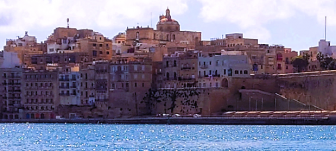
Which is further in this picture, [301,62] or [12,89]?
[12,89]

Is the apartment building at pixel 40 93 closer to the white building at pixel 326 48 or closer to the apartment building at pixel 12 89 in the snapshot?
the apartment building at pixel 12 89

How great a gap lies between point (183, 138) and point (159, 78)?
84.6ft

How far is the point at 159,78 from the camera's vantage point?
86.2 m

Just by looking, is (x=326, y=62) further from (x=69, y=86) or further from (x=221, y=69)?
(x=69, y=86)

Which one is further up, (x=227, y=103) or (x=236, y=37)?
(x=236, y=37)

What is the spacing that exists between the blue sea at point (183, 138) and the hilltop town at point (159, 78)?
474 centimetres

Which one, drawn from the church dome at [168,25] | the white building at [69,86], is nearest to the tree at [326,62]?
the church dome at [168,25]

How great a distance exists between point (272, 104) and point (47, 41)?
34617 mm

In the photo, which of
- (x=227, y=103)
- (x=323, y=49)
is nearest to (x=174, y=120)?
(x=227, y=103)

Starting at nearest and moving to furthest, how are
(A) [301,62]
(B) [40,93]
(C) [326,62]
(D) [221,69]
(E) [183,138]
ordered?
(E) [183,138]
(D) [221,69]
(C) [326,62]
(A) [301,62]
(B) [40,93]

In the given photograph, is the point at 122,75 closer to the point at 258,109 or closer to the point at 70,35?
the point at 258,109

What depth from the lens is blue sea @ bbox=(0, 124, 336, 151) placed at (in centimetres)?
5325

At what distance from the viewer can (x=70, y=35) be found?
346ft

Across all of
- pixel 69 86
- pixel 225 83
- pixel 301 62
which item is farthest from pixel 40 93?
pixel 301 62
